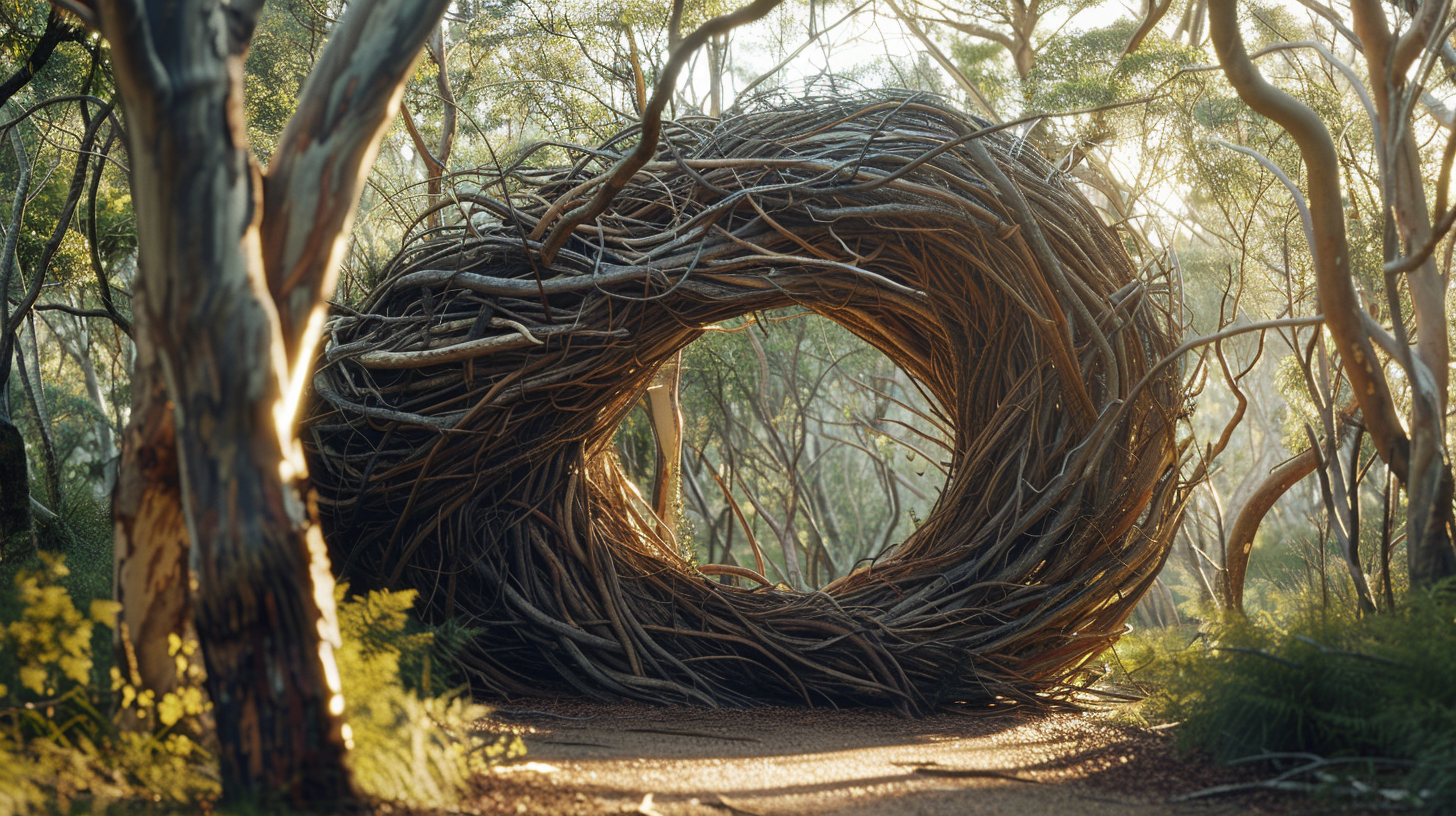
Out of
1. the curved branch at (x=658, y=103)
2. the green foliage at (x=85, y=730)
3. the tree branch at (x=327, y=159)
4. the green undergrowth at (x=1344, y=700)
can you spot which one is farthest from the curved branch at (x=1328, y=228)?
the green foliage at (x=85, y=730)

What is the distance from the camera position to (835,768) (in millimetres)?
1891

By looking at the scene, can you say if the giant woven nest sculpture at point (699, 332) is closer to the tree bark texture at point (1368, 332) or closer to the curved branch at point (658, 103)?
the curved branch at point (658, 103)

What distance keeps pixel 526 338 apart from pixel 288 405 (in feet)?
4.51

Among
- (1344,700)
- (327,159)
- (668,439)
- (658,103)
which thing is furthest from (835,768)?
(668,439)

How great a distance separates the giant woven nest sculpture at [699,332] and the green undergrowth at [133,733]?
4.19 feet

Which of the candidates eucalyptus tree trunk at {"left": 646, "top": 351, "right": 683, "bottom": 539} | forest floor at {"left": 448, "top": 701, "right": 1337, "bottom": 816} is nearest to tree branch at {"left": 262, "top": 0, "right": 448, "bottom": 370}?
forest floor at {"left": 448, "top": 701, "right": 1337, "bottom": 816}

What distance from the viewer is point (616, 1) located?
6.07 m

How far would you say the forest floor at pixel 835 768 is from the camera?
1502 millimetres

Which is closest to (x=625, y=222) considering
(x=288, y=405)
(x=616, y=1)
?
(x=288, y=405)

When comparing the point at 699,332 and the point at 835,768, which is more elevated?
the point at 699,332

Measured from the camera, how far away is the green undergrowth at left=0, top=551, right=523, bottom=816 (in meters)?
1.21

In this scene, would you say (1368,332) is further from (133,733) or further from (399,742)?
(133,733)

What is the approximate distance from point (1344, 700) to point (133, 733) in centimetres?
200

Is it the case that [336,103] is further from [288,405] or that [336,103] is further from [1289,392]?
[1289,392]
